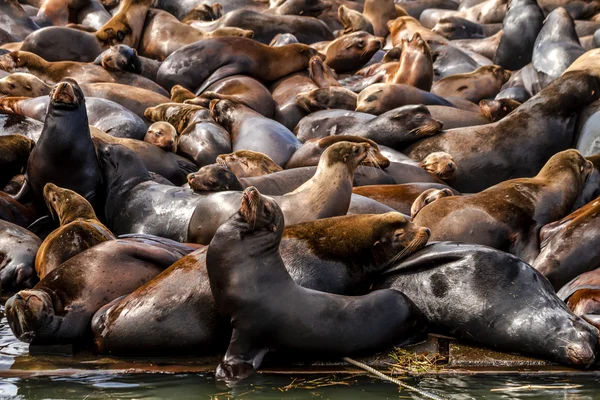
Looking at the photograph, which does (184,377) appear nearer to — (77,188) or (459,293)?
(459,293)

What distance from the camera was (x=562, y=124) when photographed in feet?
31.3

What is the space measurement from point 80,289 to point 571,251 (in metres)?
3.01

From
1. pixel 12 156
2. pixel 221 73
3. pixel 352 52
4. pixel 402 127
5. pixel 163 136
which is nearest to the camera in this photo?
pixel 12 156

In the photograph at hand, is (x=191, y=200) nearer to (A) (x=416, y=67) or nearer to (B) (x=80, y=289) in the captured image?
(B) (x=80, y=289)

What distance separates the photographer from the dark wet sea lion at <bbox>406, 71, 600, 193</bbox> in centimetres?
948

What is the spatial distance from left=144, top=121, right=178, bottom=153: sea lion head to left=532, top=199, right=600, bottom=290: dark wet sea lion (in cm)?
408

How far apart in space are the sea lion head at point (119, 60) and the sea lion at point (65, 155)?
4.12 m

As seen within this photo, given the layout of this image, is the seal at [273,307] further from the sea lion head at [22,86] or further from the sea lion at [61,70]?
the sea lion at [61,70]

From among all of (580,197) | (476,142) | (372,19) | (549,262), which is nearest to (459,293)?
(549,262)

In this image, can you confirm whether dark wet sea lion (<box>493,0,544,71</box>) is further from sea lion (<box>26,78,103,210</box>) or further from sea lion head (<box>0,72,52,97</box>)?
sea lion (<box>26,78,103,210</box>)

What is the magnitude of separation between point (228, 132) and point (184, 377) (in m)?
5.71

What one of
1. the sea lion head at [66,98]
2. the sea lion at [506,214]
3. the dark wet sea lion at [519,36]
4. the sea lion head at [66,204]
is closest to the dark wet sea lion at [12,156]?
the sea lion head at [66,98]

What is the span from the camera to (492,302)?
534 cm

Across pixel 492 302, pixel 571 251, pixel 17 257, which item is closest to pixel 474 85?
pixel 571 251
